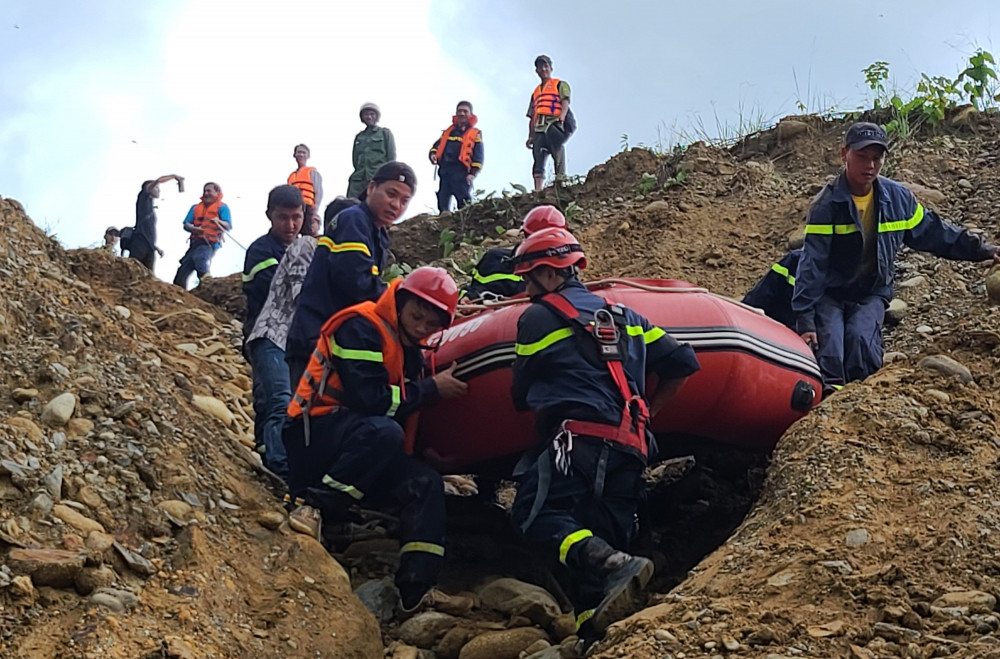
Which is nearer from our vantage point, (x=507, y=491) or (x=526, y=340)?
(x=526, y=340)

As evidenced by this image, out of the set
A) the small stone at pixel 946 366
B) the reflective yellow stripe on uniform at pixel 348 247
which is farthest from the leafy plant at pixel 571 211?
the small stone at pixel 946 366

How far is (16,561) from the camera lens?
3611 millimetres

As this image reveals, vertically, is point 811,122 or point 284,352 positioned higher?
point 811,122

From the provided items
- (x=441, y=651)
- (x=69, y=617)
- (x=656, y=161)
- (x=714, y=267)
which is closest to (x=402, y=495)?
(x=441, y=651)

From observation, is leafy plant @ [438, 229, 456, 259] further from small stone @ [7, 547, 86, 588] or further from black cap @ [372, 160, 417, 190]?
small stone @ [7, 547, 86, 588]

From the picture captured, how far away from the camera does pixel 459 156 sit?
1085 centimetres

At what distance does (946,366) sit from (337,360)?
7.50ft

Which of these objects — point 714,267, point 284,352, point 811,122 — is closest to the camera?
point 284,352

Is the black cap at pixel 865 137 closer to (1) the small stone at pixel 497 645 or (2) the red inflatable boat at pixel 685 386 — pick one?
(2) the red inflatable boat at pixel 685 386

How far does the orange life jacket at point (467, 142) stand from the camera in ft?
35.3

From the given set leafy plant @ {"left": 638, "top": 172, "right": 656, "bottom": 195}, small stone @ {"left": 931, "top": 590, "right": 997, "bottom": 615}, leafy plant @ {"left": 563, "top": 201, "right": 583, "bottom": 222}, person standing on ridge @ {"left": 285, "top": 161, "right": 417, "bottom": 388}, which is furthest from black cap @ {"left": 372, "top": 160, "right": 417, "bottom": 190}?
leafy plant @ {"left": 638, "top": 172, "right": 656, "bottom": 195}

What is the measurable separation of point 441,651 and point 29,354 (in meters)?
2.11

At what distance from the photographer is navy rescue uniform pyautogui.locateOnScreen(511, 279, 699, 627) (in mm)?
3949

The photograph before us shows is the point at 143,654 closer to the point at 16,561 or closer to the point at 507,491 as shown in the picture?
the point at 16,561
